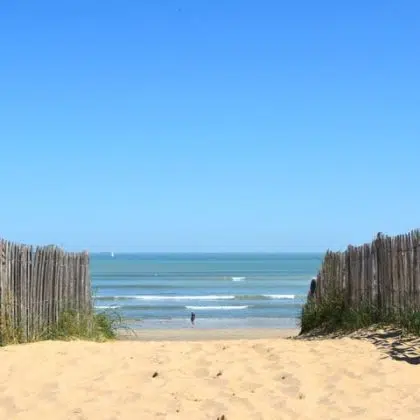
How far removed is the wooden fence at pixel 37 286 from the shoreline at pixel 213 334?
29.8 ft

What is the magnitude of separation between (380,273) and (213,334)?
11.6m

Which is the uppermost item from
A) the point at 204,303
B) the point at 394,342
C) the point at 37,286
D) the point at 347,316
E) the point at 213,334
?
the point at 37,286

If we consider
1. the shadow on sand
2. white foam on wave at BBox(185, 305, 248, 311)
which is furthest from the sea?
the shadow on sand

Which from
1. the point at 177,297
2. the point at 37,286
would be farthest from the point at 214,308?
the point at 37,286

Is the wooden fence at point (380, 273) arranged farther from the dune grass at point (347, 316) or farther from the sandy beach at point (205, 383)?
the sandy beach at point (205, 383)

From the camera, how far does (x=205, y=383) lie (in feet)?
23.9

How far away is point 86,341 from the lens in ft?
33.3

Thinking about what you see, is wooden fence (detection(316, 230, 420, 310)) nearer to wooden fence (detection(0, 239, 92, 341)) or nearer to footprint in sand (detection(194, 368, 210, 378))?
footprint in sand (detection(194, 368, 210, 378))

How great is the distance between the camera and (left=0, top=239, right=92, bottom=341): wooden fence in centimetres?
939

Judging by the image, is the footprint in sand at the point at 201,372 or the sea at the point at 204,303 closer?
the footprint in sand at the point at 201,372

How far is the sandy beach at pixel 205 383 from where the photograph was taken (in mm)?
6434

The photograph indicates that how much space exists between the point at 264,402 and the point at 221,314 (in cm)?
2299

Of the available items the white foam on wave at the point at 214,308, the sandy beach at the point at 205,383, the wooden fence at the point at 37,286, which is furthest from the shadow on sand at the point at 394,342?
the white foam on wave at the point at 214,308

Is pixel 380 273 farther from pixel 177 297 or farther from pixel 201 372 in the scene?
pixel 177 297
